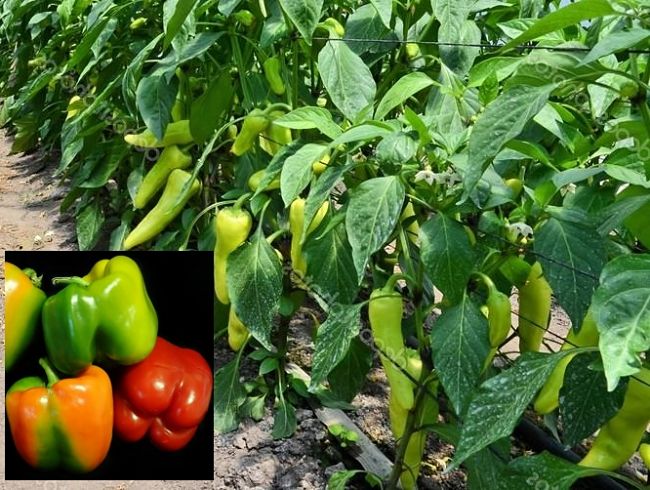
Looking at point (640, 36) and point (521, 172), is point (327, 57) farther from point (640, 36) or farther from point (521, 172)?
point (640, 36)

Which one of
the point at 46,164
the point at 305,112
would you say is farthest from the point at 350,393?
the point at 46,164

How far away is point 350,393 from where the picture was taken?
4.34ft

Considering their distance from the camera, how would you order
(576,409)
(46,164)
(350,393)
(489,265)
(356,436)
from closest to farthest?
(576,409) < (489,265) < (350,393) < (356,436) < (46,164)

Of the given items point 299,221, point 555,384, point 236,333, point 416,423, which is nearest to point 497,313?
point 555,384

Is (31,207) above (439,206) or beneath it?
beneath

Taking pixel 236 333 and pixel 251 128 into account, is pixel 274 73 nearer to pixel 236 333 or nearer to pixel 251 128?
pixel 251 128

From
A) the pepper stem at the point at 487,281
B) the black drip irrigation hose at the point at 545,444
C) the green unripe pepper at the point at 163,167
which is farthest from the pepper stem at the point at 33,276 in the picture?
the black drip irrigation hose at the point at 545,444

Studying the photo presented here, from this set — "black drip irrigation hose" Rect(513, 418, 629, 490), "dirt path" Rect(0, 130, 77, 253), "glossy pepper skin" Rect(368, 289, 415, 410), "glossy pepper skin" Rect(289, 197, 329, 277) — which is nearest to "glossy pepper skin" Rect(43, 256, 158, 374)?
"glossy pepper skin" Rect(289, 197, 329, 277)

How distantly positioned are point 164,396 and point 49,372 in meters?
0.19

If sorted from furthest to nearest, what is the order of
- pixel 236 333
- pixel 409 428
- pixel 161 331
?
pixel 236 333 < pixel 161 331 < pixel 409 428

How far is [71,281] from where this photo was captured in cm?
115

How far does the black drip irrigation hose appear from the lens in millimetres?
1479

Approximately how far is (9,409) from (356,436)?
629 millimetres

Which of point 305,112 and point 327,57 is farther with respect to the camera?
point 327,57
